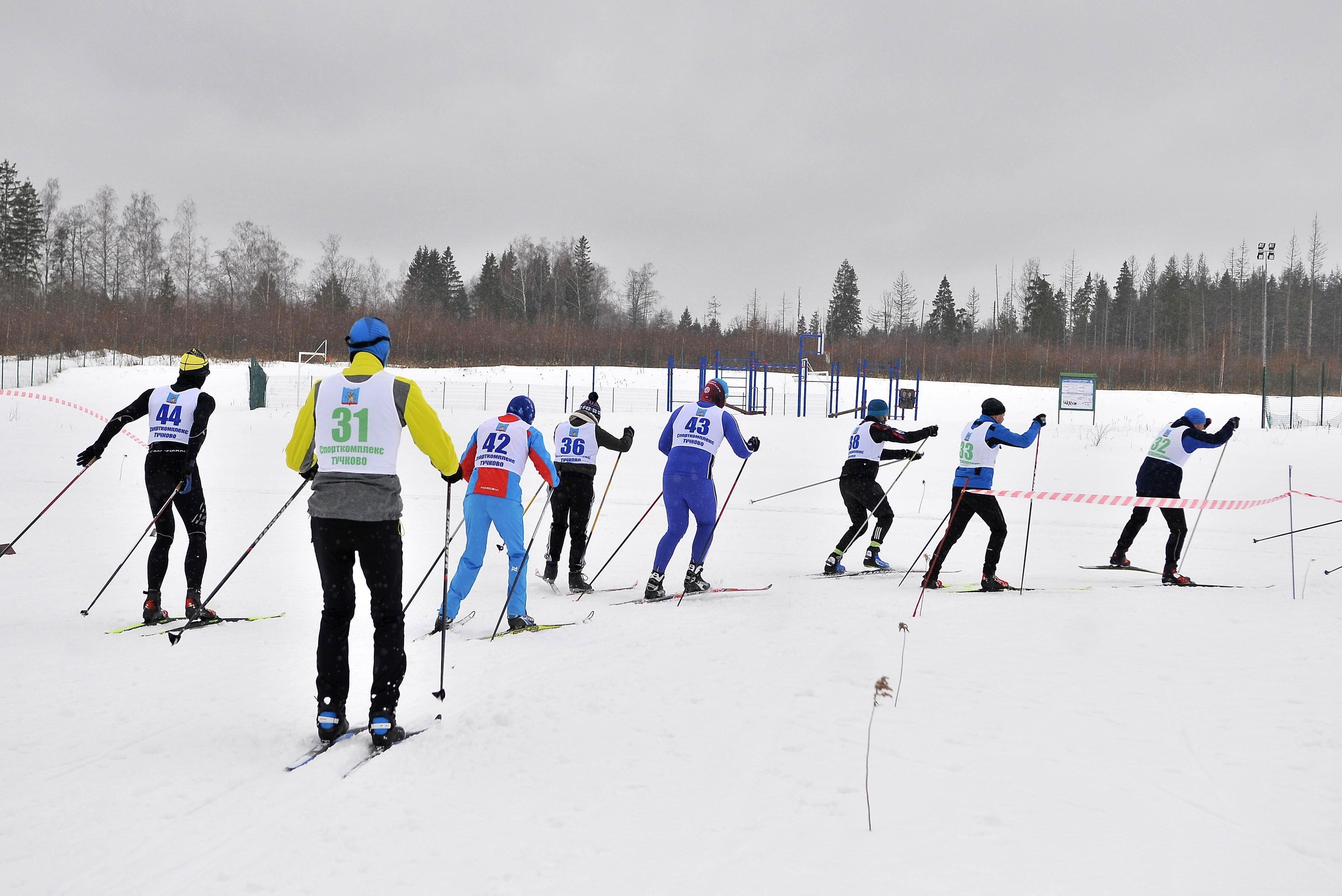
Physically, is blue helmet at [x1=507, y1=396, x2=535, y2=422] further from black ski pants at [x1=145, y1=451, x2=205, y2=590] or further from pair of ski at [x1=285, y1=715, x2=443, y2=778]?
pair of ski at [x1=285, y1=715, x2=443, y2=778]

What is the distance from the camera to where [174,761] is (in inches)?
125

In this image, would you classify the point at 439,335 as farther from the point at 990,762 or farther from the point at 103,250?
the point at 990,762

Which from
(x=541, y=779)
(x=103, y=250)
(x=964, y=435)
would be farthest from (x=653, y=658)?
(x=103, y=250)

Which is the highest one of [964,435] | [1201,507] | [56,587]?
[964,435]

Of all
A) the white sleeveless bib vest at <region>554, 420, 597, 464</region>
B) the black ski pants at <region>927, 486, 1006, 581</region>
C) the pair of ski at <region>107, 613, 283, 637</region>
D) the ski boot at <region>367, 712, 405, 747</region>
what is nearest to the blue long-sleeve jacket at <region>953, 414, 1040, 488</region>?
the black ski pants at <region>927, 486, 1006, 581</region>

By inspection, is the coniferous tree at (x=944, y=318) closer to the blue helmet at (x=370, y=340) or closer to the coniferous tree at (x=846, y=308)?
the coniferous tree at (x=846, y=308)

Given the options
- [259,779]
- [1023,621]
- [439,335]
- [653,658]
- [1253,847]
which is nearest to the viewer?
[1253,847]

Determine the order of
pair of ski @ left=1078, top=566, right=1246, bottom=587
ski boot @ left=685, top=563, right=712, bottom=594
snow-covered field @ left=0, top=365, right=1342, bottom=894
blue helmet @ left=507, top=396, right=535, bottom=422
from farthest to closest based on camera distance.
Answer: pair of ski @ left=1078, top=566, right=1246, bottom=587
ski boot @ left=685, top=563, right=712, bottom=594
blue helmet @ left=507, top=396, right=535, bottom=422
snow-covered field @ left=0, top=365, right=1342, bottom=894

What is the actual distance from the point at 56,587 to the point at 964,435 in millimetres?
8360

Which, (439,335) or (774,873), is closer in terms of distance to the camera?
(774,873)

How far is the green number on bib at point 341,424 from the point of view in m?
3.44

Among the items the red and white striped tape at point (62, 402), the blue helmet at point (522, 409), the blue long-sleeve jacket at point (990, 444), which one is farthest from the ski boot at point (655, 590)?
the red and white striped tape at point (62, 402)

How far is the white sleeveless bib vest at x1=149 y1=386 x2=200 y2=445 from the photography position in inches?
224

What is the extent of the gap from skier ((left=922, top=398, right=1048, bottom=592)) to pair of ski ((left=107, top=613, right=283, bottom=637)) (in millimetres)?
5618
